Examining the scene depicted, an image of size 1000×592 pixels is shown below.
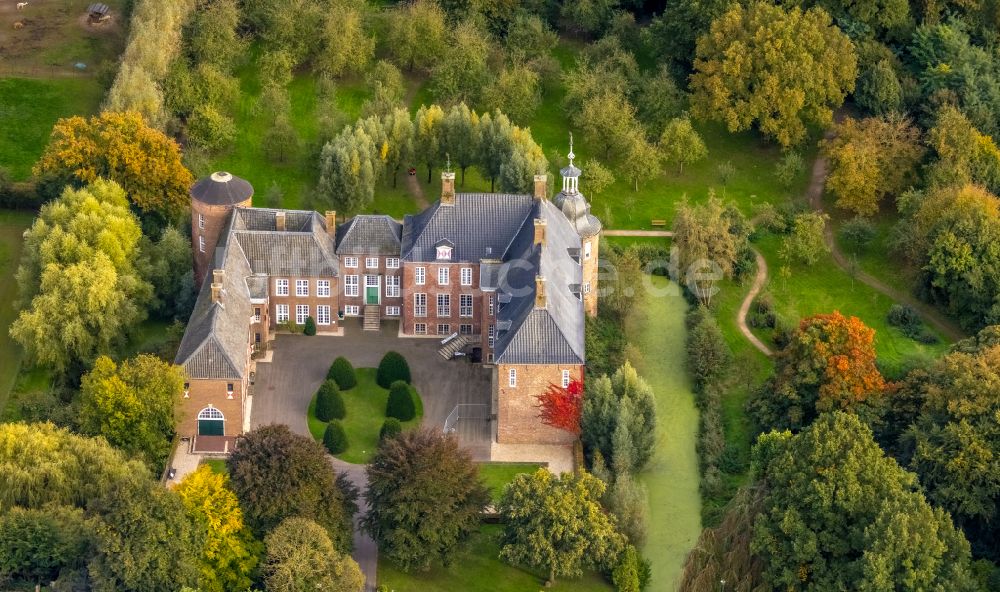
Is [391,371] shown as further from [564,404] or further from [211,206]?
[211,206]

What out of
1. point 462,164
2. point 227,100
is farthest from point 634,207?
point 227,100

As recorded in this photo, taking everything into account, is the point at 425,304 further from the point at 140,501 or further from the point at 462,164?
the point at 140,501

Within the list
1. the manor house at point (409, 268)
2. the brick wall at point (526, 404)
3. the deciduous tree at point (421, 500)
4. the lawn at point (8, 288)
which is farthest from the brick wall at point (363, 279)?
the deciduous tree at point (421, 500)

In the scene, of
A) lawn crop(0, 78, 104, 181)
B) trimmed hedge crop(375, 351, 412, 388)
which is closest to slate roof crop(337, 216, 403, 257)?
trimmed hedge crop(375, 351, 412, 388)

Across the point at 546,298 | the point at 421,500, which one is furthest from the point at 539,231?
the point at 421,500

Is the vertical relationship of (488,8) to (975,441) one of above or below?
above

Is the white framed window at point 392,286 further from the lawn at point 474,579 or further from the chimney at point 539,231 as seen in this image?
the lawn at point 474,579

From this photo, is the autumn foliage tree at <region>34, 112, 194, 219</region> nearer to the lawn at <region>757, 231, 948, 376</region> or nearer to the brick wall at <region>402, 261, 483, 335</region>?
the brick wall at <region>402, 261, 483, 335</region>
